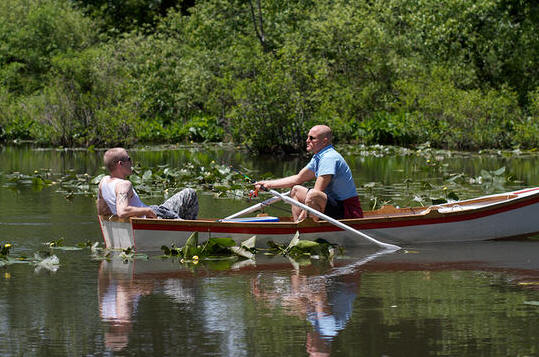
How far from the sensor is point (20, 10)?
46781 mm

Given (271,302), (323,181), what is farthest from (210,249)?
(271,302)

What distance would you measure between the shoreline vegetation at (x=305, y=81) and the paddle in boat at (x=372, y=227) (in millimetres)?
16635

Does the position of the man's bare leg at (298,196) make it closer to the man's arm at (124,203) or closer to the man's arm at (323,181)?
the man's arm at (323,181)

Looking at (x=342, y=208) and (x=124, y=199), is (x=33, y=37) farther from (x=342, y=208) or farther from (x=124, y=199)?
(x=124, y=199)

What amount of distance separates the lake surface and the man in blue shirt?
0.58 meters

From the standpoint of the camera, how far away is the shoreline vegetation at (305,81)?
97.7 feet

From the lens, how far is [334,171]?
1149 centimetres

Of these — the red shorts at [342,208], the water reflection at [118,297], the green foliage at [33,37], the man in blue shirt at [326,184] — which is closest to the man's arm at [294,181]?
the man in blue shirt at [326,184]

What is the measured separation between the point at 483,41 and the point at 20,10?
22.4 m

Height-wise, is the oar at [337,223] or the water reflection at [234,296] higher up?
the oar at [337,223]

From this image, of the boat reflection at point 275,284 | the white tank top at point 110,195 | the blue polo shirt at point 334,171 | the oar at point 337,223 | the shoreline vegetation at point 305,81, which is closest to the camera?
the boat reflection at point 275,284

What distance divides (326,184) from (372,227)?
777 mm

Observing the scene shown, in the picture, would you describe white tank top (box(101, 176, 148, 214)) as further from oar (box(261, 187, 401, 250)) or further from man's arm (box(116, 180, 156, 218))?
oar (box(261, 187, 401, 250))

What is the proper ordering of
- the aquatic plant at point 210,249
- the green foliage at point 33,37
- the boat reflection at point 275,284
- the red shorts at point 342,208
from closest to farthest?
the boat reflection at point 275,284, the aquatic plant at point 210,249, the red shorts at point 342,208, the green foliage at point 33,37
